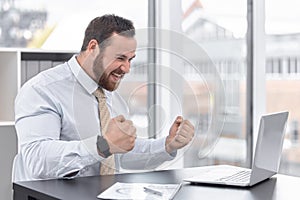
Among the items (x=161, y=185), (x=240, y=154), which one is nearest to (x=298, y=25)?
(x=240, y=154)

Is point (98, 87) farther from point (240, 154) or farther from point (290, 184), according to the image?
point (240, 154)

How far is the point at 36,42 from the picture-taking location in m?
3.63

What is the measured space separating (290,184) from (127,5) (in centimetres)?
224

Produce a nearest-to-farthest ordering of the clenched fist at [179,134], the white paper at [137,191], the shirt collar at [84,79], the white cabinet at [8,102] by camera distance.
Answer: the white paper at [137,191] → the clenched fist at [179,134] → the shirt collar at [84,79] → the white cabinet at [8,102]

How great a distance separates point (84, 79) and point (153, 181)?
1.79 feet

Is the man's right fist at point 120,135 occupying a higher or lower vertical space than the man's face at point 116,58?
lower

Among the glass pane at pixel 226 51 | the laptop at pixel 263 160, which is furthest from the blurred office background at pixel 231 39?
the laptop at pixel 263 160

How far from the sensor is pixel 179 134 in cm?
209

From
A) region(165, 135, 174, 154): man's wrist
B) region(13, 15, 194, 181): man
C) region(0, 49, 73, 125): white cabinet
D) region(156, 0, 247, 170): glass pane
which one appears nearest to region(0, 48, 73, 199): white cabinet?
region(0, 49, 73, 125): white cabinet

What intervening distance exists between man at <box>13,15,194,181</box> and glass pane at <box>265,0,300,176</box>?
149 cm

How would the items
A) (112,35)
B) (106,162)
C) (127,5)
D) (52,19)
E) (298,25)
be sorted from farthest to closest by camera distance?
(127,5)
(52,19)
(298,25)
(106,162)
(112,35)

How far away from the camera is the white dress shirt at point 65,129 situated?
6.79 feet

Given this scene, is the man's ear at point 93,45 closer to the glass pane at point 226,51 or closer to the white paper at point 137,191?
the white paper at point 137,191

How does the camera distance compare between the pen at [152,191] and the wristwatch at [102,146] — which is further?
the wristwatch at [102,146]
